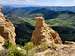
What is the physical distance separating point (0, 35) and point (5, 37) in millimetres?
693

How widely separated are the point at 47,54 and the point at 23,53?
10.6 feet

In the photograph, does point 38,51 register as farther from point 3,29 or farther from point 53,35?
point 53,35

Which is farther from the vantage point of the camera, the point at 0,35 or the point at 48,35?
the point at 48,35

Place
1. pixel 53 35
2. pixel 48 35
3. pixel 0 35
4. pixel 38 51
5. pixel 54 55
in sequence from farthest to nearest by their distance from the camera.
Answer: pixel 53 35, pixel 48 35, pixel 0 35, pixel 38 51, pixel 54 55

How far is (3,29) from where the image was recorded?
38719 millimetres

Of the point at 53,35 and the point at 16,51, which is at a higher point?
the point at 16,51

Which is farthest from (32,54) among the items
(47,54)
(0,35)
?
(0,35)

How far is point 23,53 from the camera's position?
26578 mm

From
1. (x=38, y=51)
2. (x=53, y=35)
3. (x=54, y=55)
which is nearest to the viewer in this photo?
(x=54, y=55)

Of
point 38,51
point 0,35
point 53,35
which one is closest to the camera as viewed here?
point 38,51

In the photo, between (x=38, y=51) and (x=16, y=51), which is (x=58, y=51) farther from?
(x=16, y=51)

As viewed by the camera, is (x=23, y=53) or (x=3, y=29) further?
(x=3, y=29)

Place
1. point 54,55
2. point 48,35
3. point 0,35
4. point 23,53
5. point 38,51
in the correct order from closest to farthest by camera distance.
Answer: point 23,53 < point 54,55 < point 38,51 < point 0,35 < point 48,35

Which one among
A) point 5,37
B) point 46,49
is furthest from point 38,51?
point 5,37
